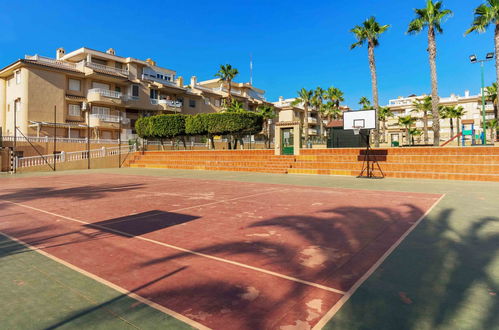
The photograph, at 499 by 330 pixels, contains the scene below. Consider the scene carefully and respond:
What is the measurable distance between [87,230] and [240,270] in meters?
3.85

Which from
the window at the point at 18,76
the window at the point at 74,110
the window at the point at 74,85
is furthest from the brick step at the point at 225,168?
the window at the point at 18,76

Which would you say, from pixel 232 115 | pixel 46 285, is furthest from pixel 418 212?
pixel 232 115

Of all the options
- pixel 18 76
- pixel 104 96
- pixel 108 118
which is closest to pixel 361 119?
pixel 108 118

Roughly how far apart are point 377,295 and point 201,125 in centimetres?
3154

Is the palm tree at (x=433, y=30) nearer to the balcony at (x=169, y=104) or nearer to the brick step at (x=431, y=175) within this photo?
the brick step at (x=431, y=175)

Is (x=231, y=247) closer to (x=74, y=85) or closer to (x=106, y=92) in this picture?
(x=106, y=92)

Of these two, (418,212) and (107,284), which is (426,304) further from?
(418,212)

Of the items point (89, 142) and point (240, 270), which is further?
point (89, 142)

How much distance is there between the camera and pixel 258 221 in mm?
6473

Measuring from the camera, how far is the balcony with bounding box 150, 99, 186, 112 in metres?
44.0

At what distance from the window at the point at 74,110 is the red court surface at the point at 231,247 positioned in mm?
31550

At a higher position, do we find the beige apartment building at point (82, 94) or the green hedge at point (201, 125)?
the beige apartment building at point (82, 94)

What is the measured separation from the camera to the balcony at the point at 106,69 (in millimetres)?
36594

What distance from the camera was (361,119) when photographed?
19000 mm
